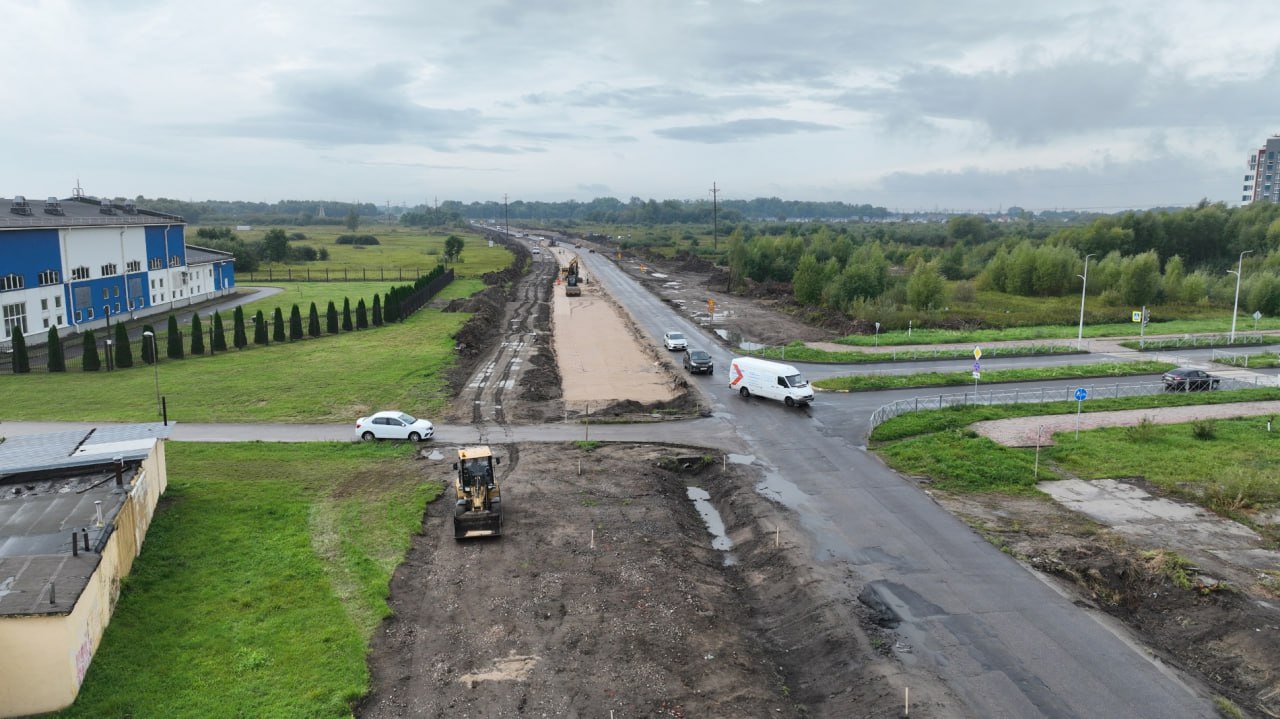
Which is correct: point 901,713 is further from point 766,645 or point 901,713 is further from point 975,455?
point 975,455

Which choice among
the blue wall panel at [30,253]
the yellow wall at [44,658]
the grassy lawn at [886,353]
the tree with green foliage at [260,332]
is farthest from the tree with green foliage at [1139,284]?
the blue wall panel at [30,253]

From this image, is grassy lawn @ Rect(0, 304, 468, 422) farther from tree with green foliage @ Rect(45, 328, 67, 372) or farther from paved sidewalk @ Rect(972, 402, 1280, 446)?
paved sidewalk @ Rect(972, 402, 1280, 446)

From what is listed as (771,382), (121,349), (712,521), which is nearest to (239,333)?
(121,349)

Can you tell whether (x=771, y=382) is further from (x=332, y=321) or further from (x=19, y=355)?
(x=19, y=355)

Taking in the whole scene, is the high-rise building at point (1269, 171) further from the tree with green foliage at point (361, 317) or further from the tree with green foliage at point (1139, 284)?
the tree with green foliage at point (361, 317)

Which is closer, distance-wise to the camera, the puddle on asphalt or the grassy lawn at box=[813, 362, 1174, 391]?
the puddle on asphalt

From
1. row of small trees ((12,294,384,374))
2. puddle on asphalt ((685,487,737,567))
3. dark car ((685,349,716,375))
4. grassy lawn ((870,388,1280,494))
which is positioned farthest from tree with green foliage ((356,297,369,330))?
grassy lawn ((870,388,1280,494))
